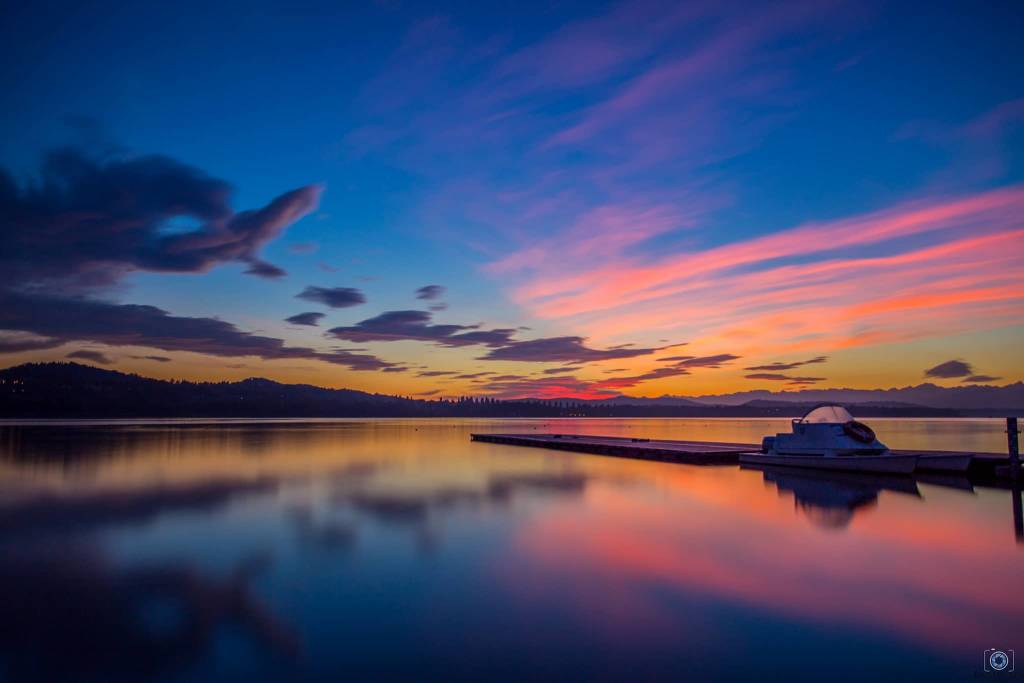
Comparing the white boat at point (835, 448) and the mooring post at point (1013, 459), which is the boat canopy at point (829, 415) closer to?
the white boat at point (835, 448)

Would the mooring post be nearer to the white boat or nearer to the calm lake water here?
the calm lake water

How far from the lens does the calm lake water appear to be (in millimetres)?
7652

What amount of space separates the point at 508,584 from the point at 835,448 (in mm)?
22646

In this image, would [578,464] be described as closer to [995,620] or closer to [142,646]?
[995,620]

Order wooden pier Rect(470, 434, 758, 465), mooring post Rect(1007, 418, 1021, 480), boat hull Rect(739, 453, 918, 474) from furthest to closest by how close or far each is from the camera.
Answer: wooden pier Rect(470, 434, 758, 465), boat hull Rect(739, 453, 918, 474), mooring post Rect(1007, 418, 1021, 480)

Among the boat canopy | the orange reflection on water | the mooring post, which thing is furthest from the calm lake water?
the boat canopy

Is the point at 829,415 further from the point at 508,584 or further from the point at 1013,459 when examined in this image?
the point at 508,584

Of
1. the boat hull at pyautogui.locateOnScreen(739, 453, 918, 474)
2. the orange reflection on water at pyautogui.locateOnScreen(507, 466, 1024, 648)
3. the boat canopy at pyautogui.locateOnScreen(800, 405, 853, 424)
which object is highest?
the boat canopy at pyautogui.locateOnScreen(800, 405, 853, 424)

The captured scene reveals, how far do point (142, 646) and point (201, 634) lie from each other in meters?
0.69

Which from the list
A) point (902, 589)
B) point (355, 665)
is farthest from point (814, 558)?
point (355, 665)

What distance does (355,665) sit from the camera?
7.48 metres

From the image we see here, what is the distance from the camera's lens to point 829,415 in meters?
29.9

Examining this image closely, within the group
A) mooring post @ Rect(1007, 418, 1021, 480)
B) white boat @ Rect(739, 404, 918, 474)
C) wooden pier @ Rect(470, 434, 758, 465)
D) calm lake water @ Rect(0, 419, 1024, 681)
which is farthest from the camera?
wooden pier @ Rect(470, 434, 758, 465)

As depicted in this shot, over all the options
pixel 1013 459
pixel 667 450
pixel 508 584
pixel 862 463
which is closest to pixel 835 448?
pixel 862 463
